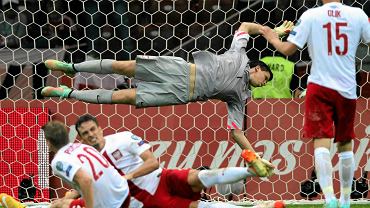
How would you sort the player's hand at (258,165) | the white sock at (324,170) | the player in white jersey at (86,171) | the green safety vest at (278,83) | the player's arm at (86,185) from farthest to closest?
the green safety vest at (278,83) < the white sock at (324,170) < the player's hand at (258,165) < the player in white jersey at (86,171) < the player's arm at (86,185)

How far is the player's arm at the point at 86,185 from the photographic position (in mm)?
8016

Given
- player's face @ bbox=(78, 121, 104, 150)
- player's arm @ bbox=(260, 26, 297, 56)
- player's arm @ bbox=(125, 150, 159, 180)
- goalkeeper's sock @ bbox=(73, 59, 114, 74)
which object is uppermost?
player's arm @ bbox=(260, 26, 297, 56)

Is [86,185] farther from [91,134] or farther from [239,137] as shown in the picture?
[239,137]

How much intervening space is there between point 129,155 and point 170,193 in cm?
45

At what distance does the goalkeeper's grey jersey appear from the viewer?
34.0 feet

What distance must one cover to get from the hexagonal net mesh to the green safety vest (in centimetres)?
3

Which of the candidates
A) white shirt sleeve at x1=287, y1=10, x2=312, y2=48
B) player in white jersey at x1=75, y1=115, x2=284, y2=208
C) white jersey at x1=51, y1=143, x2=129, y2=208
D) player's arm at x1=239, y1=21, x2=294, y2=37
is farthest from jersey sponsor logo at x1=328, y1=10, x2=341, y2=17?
white jersey at x1=51, y1=143, x2=129, y2=208

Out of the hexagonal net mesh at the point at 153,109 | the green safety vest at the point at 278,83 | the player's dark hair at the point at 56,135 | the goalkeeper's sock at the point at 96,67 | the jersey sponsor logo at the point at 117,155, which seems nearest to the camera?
the player's dark hair at the point at 56,135

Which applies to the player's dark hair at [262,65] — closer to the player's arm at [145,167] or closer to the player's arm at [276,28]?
the player's arm at [276,28]

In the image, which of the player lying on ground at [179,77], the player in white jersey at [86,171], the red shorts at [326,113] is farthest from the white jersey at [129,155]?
the player lying on ground at [179,77]

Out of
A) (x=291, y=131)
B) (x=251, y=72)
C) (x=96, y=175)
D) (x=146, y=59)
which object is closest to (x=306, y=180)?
(x=291, y=131)

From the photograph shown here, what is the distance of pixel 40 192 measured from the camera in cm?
1145

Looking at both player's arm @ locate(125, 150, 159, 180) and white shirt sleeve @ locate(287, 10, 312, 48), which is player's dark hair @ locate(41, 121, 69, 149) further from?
white shirt sleeve @ locate(287, 10, 312, 48)

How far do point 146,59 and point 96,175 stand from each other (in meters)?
2.18
